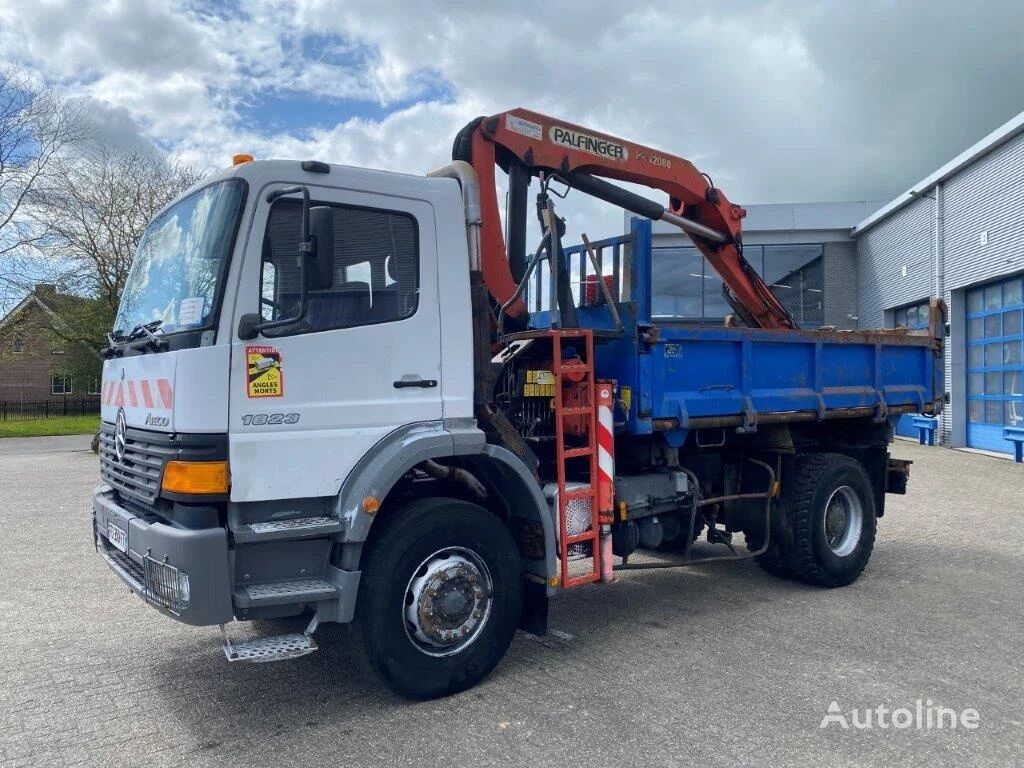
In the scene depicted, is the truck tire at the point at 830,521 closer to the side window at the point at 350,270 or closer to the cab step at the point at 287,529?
the side window at the point at 350,270

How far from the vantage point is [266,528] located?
394cm

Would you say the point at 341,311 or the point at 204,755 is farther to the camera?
the point at 341,311

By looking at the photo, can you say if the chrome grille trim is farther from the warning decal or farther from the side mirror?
the side mirror

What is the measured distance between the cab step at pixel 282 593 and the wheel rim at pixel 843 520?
445 cm

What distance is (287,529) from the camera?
13.0ft

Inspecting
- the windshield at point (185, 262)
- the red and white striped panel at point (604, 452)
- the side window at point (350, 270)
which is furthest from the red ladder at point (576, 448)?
the windshield at point (185, 262)

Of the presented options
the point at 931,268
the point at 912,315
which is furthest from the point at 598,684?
the point at 912,315

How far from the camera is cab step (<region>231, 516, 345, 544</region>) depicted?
389 cm

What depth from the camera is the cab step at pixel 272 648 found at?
3814 mm

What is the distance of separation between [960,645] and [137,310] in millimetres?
5362

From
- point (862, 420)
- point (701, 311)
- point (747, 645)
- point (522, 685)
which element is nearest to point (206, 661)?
point (522, 685)

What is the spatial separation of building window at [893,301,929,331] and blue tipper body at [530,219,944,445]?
14183 mm

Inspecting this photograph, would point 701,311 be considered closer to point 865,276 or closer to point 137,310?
point 865,276

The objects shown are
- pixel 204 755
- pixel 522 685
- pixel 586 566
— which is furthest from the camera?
pixel 586 566
